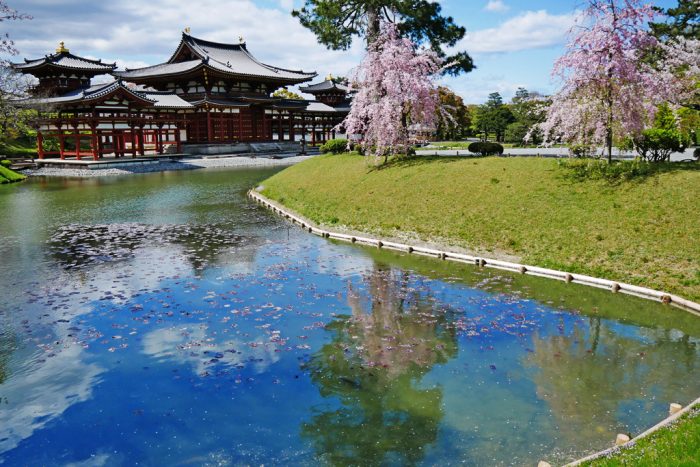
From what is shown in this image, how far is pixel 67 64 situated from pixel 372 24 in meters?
45.8

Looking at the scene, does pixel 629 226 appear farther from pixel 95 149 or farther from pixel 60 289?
pixel 95 149

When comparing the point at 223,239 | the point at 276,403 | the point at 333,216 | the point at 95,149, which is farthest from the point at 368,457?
the point at 95,149

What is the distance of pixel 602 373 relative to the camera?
11.1 m

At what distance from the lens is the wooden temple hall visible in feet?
191

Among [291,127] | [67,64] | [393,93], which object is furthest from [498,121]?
[67,64]

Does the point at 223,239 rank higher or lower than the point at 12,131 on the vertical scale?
lower

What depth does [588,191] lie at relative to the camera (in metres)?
21.6

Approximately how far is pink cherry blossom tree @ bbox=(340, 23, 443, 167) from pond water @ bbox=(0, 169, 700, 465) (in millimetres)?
14813

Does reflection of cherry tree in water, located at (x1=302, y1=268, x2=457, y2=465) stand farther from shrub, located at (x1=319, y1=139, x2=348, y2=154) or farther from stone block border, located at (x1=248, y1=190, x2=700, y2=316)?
shrub, located at (x1=319, y1=139, x2=348, y2=154)

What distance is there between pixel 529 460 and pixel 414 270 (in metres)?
11.2

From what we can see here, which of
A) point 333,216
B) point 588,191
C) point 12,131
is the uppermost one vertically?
point 12,131

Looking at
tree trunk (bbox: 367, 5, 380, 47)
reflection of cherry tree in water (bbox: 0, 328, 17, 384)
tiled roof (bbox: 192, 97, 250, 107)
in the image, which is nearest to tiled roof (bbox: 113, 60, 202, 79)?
tiled roof (bbox: 192, 97, 250, 107)

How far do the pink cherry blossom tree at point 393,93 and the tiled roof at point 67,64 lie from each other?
44.5 meters

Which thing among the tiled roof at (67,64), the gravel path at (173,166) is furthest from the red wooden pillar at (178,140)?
the tiled roof at (67,64)
